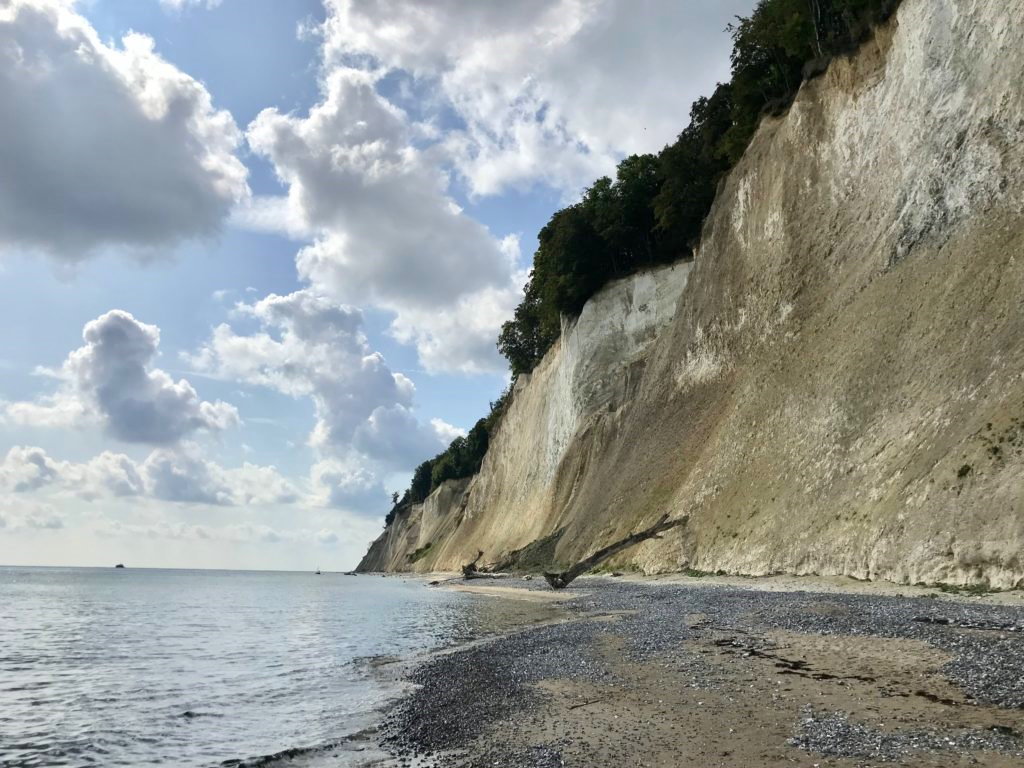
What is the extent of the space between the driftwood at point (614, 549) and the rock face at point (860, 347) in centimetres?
58

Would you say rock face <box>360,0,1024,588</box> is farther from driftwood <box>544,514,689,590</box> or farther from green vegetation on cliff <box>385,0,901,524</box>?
green vegetation on cliff <box>385,0,901,524</box>

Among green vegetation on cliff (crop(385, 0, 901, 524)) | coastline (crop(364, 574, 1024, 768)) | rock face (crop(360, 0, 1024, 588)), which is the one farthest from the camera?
green vegetation on cliff (crop(385, 0, 901, 524))

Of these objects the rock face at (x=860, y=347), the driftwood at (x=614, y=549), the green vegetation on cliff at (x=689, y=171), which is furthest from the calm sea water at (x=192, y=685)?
the green vegetation on cliff at (x=689, y=171)

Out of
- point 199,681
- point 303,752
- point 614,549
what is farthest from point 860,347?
point 199,681

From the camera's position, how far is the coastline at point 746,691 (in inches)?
256

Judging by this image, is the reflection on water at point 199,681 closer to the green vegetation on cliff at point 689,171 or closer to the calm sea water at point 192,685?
the calm sea water at point 192,685

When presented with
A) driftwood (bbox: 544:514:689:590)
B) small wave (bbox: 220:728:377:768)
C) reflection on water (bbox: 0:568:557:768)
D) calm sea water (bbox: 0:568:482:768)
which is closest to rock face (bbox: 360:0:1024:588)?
driftwood (bbox: 544:514:689:590)

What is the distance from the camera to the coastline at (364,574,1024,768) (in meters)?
6.50

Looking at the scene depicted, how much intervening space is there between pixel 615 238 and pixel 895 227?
2760 centimetres

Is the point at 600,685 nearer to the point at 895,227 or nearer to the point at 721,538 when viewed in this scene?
the point at 721,538

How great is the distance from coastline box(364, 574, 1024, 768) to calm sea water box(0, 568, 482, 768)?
169 centimetres

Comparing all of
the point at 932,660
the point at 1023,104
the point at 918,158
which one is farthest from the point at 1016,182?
the point at 932,660

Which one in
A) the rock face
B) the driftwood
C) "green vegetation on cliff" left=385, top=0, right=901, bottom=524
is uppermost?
"green vegetation on cliff" left=385, top=0, right=901, bottom=524

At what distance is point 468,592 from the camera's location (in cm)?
4088
